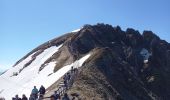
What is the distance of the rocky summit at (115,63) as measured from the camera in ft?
188

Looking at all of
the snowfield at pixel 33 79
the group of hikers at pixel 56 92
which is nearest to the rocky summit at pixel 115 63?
the group of hikers at pixel 56 92

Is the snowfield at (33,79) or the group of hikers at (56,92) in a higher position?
the snowfield at (33,79)

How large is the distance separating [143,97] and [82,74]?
2469cm

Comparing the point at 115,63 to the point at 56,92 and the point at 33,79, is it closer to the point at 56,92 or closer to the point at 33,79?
the point at 33,79

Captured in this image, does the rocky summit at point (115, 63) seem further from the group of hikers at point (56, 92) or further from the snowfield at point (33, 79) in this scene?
the snowfield at point (33, 79)

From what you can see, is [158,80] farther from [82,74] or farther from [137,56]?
[82,74]

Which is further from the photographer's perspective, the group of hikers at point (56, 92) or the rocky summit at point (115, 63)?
the rocky summit at point (115, 63)

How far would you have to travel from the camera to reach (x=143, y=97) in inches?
3108

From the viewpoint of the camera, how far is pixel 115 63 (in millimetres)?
78375

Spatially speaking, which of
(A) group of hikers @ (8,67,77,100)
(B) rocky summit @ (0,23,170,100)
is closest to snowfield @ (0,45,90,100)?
(B) rocky summit @ (0,23,170,100)

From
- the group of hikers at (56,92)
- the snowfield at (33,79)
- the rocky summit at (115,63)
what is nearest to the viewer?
the group of hikers at (56,92)

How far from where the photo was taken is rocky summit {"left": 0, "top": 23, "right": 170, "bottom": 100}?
5716 cm

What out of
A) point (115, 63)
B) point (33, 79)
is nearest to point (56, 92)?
point (115, 63)

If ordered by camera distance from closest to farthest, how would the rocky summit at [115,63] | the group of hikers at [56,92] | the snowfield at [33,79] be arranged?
the group of hikers at [56,92] → the rocky summit at [115,63] → the snowfield at [33,79]
